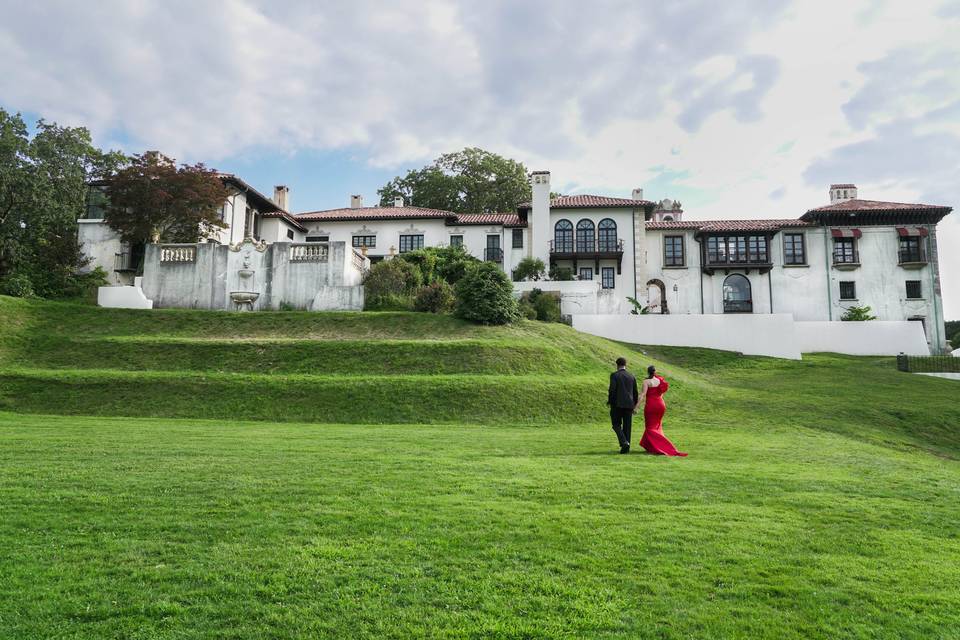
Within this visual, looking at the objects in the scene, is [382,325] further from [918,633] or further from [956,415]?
[918,633]

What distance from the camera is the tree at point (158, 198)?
33.5m

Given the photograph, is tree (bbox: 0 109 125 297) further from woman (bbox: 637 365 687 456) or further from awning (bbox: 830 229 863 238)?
awning (bbox: 830 229 863 238)

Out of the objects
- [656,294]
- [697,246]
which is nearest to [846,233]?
[697,246]

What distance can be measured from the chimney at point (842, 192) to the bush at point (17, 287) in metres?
53.1

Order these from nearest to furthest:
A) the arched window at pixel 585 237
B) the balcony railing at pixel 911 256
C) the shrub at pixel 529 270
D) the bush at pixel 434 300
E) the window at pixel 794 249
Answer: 1. the bush at pixel 434 300
2. the shrub at pixel 529 270
3. the balcony railing at pixel 911 256
4. the window at pixel 794 249
5. the arched window at pixel 585 237

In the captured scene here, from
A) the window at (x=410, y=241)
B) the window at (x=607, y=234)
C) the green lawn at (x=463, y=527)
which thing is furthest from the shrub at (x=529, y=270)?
the green lawn at (x=463, y=527)

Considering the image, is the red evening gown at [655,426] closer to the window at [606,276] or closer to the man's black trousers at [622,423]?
the man's black trousers at [622,423]

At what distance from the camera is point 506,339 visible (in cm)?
2445

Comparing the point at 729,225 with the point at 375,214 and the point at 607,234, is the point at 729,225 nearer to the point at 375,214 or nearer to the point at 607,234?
the point at 607,234

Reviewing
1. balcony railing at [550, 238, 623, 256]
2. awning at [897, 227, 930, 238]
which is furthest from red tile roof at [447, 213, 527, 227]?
awning at [897, 227, 930, 238]

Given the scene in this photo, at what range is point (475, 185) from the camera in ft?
181

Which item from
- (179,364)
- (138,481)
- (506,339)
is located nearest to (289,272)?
(179,364)

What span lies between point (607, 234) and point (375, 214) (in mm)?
17536

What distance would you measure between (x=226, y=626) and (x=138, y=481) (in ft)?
13.8
